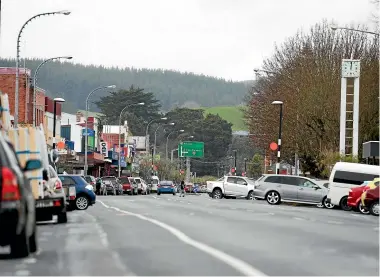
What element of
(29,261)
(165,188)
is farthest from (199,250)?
(165,188)

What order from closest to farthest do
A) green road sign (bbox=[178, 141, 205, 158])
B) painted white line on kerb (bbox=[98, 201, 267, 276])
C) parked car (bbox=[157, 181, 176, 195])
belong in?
painted white line on kerb (bbox=[98, 201, 267, 276]) < parked car (bbox=[157, 181, 176, 195]) < green road sign (bbox=[178, 141, 205, 158])

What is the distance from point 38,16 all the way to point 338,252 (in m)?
31.2

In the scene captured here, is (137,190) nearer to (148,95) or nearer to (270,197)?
(270,197)

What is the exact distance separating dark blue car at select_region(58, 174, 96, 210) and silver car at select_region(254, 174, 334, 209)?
17217 mm

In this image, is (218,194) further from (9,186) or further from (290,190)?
(9,186)

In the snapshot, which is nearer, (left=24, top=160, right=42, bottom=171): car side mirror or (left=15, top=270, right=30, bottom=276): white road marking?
(left=24, top=160, right=42, bottom=171): car side mirror

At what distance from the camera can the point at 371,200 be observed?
43.2 metres

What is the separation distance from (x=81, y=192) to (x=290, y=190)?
60.9 ft

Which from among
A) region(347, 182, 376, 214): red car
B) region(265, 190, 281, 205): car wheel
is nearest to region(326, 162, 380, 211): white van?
region(347, 182, 376, 214): red car

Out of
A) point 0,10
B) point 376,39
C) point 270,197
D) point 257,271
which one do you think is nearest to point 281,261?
point 257,271

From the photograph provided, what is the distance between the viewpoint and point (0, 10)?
38.9 m

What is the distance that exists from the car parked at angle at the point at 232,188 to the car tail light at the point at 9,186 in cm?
6013

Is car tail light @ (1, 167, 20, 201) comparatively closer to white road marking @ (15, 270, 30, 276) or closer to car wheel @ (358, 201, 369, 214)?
white road marking @ (15, 270, 30, 276)

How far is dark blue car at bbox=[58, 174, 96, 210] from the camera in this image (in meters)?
40.1
